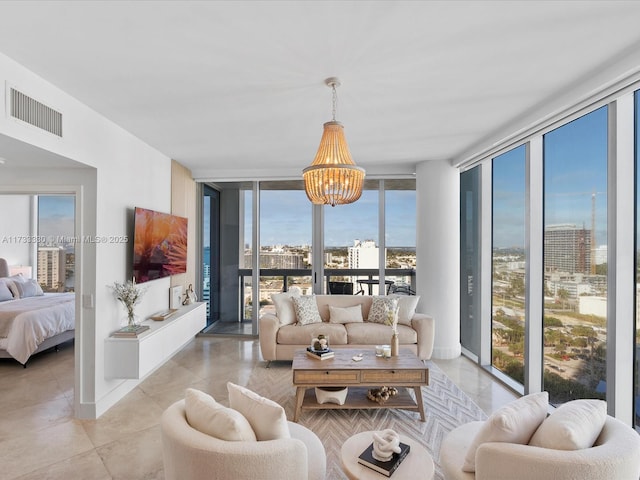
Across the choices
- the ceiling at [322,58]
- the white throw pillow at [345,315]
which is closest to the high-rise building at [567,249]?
the ceiling at [322,58]

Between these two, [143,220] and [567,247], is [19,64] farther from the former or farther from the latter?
[567,247]

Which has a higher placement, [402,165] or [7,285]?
[402,165]

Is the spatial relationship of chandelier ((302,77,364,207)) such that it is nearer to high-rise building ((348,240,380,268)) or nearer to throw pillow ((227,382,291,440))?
throw pillow ((227,382,291,440))

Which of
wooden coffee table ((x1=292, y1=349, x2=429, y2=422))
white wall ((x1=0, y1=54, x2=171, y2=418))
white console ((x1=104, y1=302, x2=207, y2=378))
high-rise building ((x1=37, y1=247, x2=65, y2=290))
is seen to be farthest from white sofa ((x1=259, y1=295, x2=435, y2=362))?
high-rise building ((x1=37, y1=247, x2=65, y2=290))

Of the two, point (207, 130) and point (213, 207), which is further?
point (213, 207)

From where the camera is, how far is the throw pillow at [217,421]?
5.23ft

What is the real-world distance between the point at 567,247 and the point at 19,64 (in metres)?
4.23

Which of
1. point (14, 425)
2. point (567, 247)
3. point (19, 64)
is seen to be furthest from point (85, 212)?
point (567, 247)

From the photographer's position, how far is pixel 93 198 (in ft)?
10.1

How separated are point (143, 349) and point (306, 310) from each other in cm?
197

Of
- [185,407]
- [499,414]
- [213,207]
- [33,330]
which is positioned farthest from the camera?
[213,207]

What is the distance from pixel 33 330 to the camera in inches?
167

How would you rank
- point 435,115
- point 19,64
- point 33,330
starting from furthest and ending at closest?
1. point 33,330
2. point 435,115
3. point 19,64

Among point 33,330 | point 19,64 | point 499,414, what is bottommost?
point 33,330
